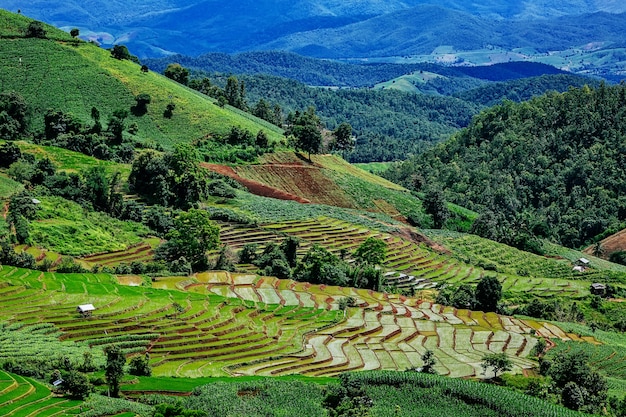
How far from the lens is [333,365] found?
6044cm

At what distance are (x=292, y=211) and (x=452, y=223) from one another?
41519 millimetres

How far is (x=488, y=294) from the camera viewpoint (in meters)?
85.5

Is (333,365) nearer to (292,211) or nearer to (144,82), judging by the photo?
(292,211)

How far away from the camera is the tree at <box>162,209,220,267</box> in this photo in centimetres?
8731

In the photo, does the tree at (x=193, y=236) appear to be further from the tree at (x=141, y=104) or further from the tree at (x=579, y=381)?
the tree at (x=141, y=104)

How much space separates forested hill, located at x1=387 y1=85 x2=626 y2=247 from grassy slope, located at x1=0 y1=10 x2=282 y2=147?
153 feet

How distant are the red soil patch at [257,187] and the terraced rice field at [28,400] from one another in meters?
79.2

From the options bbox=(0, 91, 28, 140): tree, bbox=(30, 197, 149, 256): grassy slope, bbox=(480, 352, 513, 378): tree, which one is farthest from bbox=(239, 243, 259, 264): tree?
bbox=(0, 91, 28, 140): tree

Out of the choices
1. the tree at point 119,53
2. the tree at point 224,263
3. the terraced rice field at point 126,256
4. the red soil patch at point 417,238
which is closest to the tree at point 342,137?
the tree at point 119,53

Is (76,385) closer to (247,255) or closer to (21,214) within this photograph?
(21,214)

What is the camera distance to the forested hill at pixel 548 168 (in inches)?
6240

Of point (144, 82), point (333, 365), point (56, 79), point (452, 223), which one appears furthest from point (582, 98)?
point (333, 365)

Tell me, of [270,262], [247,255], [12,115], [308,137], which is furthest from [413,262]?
[12,115]

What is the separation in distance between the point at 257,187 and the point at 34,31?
55182 millimetres
